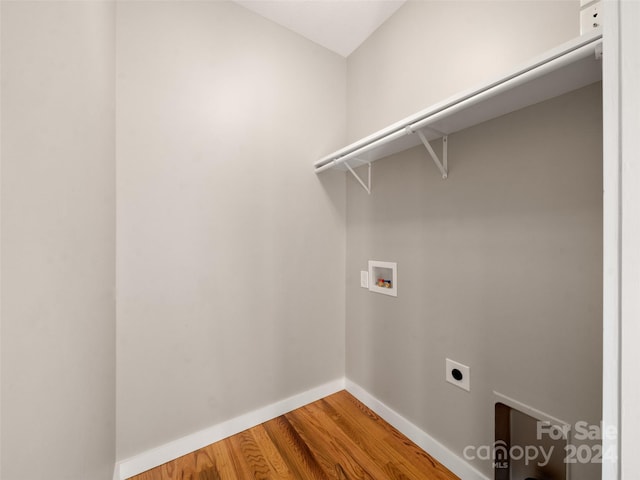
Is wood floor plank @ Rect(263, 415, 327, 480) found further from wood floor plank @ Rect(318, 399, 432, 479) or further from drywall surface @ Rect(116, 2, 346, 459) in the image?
wood floor plank @ Rect(318, 399, 432, 479)

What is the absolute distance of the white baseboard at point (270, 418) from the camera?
1.10m

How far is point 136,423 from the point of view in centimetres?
112

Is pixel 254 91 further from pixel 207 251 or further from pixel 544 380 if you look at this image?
pixel 544 380

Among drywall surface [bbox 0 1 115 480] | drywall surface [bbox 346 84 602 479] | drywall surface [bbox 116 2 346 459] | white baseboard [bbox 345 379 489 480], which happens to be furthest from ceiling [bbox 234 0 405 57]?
white baseboard [bbox 345 379 489 480]

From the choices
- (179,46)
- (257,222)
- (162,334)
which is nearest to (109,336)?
(162,334)

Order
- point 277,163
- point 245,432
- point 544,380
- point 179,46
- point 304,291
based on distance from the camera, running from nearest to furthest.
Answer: point 544,380
point 179,46
point 245,432
point 277,163
point 304,291

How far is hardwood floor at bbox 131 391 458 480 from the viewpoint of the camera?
112 centimetres

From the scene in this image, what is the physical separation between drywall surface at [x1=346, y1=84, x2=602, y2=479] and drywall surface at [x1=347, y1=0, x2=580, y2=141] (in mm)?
230

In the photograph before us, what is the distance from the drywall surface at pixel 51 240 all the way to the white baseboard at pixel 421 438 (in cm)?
125

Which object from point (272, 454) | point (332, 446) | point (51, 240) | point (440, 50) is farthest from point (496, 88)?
point (272, 454)

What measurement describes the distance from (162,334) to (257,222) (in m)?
0.69
